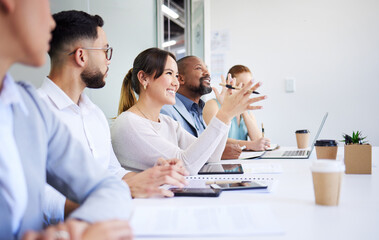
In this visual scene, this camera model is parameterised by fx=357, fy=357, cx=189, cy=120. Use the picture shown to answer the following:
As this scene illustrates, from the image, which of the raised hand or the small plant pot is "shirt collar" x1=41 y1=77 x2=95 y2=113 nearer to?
the raised hand

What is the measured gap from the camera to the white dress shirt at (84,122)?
4.26 feet

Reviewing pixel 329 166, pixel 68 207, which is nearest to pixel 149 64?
pixel 68 207

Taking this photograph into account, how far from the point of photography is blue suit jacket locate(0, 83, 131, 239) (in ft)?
2.31

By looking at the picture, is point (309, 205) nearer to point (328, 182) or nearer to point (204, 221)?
point (328, 182)

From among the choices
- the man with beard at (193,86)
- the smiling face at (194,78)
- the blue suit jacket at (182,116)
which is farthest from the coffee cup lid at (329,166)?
the smiling face at (194,78)

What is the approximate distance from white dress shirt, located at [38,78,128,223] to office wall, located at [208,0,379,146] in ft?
9.12

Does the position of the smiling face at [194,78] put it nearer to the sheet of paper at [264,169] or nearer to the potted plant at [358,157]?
the sheet of paper at [264,169]

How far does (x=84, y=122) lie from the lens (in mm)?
1368

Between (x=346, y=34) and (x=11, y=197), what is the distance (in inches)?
150

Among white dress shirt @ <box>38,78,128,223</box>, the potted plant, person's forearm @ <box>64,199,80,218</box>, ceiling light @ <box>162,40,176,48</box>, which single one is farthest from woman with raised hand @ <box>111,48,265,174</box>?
ceiling light @ <box>162,40,176,48</box>

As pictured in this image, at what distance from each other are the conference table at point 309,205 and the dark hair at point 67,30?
2.48ft

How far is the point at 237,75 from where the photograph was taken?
321 centimetres

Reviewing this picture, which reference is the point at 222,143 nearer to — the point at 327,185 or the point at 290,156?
the point at 290,156

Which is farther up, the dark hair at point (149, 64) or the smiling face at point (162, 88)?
the dark hair at point (149, 64)
